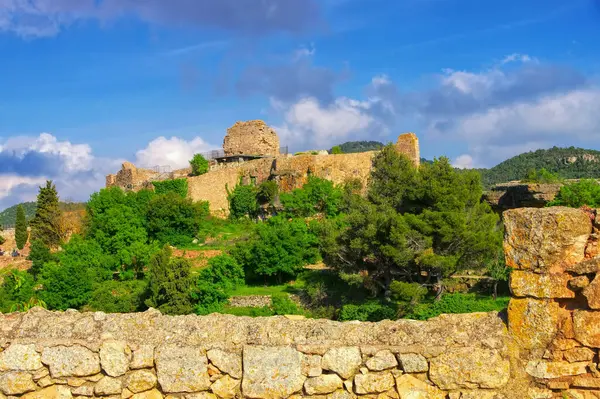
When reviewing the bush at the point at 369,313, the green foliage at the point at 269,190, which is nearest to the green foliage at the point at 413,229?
the bush at the point at 369,313

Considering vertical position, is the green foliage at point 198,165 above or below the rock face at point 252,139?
below

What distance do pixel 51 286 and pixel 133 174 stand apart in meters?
17.6

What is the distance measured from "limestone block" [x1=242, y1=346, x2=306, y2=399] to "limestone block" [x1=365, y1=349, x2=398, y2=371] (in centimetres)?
43

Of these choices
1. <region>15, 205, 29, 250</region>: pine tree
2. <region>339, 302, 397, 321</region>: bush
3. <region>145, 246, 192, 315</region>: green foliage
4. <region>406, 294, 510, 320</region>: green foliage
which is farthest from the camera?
<region>15, 205, 29, 250</region>: pine tree

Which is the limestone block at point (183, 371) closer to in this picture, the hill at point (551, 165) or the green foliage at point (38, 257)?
the green foliage at point (38, 257)

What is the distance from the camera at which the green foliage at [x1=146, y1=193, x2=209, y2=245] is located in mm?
28797

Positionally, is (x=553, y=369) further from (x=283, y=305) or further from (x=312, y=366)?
(x=283, y=305)

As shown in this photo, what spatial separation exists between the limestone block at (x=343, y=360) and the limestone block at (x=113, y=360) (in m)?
1.30

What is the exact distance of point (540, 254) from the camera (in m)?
3.58

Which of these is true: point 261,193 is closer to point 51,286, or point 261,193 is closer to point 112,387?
point 51,286

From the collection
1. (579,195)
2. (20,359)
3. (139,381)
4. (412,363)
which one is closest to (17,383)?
(20,359)

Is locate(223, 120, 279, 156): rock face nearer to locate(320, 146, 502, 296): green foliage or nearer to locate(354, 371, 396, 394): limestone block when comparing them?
locate(320, 146, 502, 296): green foliage

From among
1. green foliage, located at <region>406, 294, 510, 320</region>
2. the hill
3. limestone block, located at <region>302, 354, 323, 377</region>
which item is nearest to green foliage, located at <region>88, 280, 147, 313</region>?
green foliage, located at <region>406, 294, 510, 320</region>

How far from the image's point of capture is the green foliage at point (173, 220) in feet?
94.5
